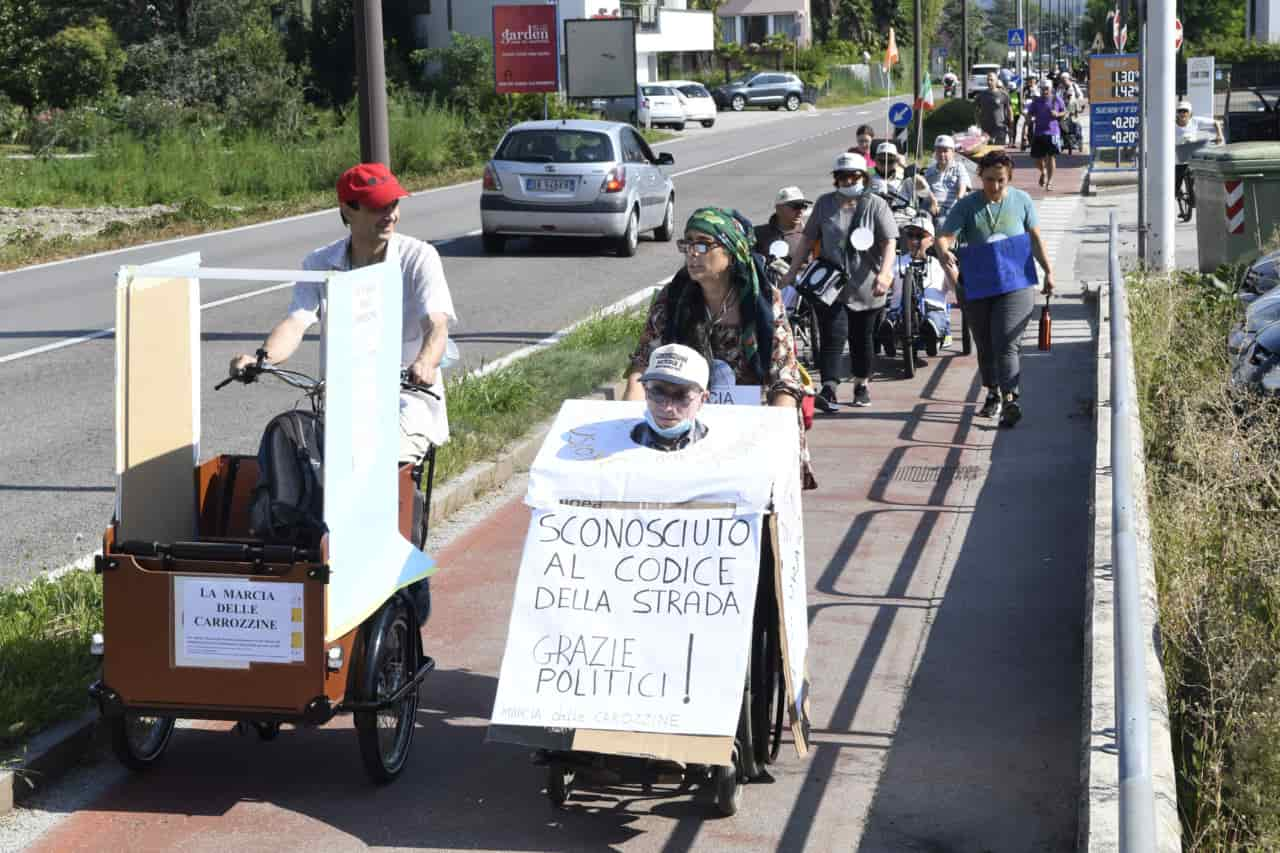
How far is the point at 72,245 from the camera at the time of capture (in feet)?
79.4

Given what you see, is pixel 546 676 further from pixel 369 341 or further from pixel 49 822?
pixel 49 822

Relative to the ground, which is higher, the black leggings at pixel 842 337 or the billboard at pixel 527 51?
the billboard at pixel 527 51

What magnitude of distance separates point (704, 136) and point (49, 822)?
5059 centimetres

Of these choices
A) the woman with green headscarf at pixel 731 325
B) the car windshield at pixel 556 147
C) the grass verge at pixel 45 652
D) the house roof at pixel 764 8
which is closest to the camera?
the grass verge at pixel 45 652

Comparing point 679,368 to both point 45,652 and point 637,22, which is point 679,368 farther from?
point 637,22

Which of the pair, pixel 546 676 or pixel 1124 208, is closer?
pixel 546 676

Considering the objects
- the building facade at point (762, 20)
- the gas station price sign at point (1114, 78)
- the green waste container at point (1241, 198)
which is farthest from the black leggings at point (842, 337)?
the building facade at point (762, 20)

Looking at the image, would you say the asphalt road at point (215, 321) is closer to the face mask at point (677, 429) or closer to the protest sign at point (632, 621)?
the protest sign at point (632, 621)

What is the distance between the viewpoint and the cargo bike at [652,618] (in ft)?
16.8

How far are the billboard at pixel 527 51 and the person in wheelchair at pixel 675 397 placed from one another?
41.5m

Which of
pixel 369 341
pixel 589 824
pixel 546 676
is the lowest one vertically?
pixel 589 824

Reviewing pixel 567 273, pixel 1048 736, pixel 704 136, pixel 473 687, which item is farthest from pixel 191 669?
pixel 704 136

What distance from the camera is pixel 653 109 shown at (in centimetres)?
5984

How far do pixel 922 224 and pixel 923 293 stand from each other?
21.7 inches
